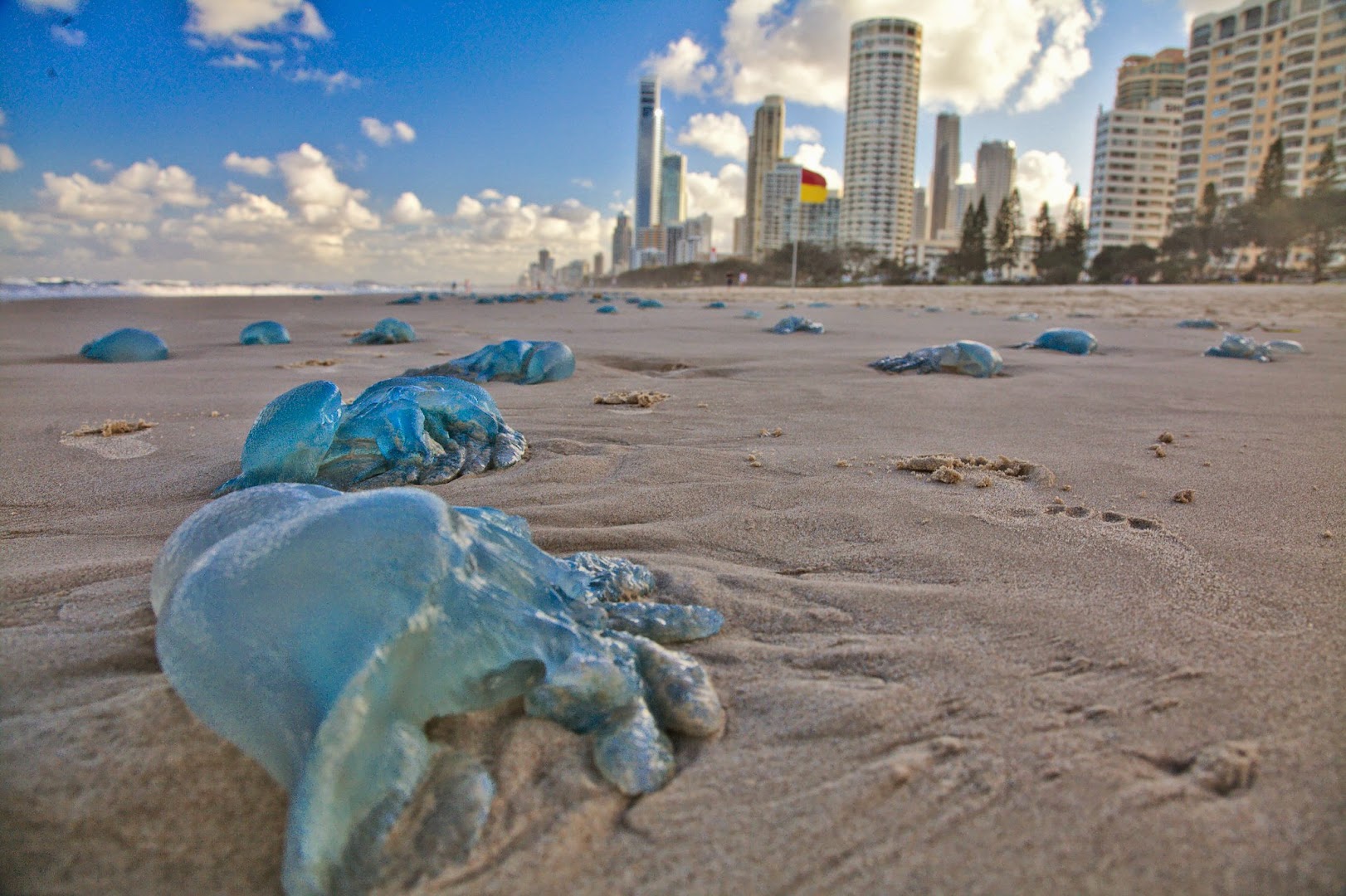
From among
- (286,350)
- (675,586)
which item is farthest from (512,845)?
(286,350)

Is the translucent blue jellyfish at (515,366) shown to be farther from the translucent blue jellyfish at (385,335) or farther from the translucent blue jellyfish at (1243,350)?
the translucent blue jellyfish at (1243,350)

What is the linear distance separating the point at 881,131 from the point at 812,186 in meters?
72.2

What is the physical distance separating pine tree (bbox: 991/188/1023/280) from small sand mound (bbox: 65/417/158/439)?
52.3 m

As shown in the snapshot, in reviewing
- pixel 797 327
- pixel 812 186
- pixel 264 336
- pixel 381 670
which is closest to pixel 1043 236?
pixel 812 186

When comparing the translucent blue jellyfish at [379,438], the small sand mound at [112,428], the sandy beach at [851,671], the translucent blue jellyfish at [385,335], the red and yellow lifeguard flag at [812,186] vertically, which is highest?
the red and yellow lifeguard flag at [812,186]

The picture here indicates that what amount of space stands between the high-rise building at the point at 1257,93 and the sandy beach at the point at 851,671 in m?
67.2

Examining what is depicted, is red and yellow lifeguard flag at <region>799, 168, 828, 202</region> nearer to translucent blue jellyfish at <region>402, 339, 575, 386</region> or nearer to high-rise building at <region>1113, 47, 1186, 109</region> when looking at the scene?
translucent blue jellyfish at <region>402, 339, 575, 386</region>

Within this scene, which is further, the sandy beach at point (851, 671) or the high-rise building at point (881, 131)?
the high-rise building at point (881, 131)

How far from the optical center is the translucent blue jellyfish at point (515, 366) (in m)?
4.71

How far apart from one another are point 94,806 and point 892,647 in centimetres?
123

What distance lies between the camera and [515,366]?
186 inches

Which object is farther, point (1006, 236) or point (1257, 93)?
point (1257, 93)

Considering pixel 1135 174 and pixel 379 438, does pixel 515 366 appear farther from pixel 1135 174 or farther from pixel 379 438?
pixel 1135 174

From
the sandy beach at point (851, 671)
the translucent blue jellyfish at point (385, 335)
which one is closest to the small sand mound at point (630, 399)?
the sandy beach at point (851, 671)
